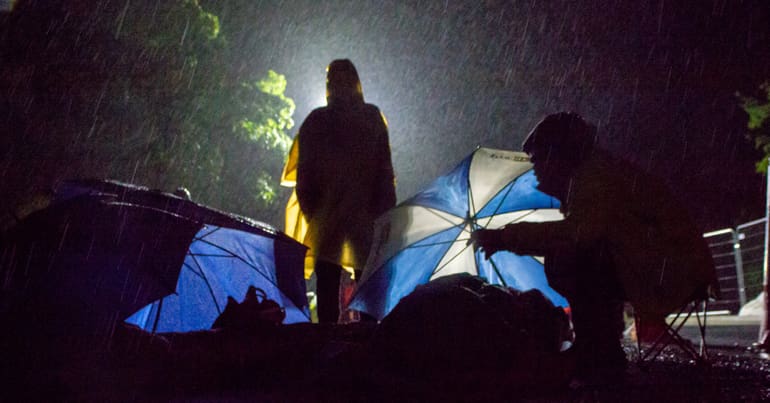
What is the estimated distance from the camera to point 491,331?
1957 millimetres

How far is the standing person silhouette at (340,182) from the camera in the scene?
12.3 feet

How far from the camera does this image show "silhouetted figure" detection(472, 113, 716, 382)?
2.36 meters

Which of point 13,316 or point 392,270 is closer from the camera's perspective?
point 13,316

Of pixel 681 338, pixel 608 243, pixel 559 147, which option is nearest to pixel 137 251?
pixel 559 147

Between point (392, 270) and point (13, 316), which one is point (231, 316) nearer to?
point (13, 316)

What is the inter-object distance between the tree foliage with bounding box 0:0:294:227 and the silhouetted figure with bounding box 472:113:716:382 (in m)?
8.74

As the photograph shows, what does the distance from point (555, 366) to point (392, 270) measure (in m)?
1.72

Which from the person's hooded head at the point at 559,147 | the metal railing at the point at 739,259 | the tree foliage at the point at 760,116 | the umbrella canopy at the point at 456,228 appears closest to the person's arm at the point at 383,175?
the umbrella canopy at the point at 456,228

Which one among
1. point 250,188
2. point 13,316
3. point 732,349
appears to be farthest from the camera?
point 250,188

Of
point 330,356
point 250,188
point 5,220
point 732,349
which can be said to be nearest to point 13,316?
point 330,356

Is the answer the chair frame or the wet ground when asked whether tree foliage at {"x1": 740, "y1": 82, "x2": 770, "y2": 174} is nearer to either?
the chair frame

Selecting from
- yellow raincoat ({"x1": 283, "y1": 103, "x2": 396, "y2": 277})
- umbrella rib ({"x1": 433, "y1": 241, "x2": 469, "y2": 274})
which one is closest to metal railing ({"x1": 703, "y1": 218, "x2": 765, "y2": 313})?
umbrella rib ({"x1": 433, "y1": 241, "x2": 469, "y2": 274})

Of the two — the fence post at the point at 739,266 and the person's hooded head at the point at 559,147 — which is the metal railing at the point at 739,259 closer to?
the fence post at the point at 739,266

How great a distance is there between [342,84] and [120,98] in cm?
686
